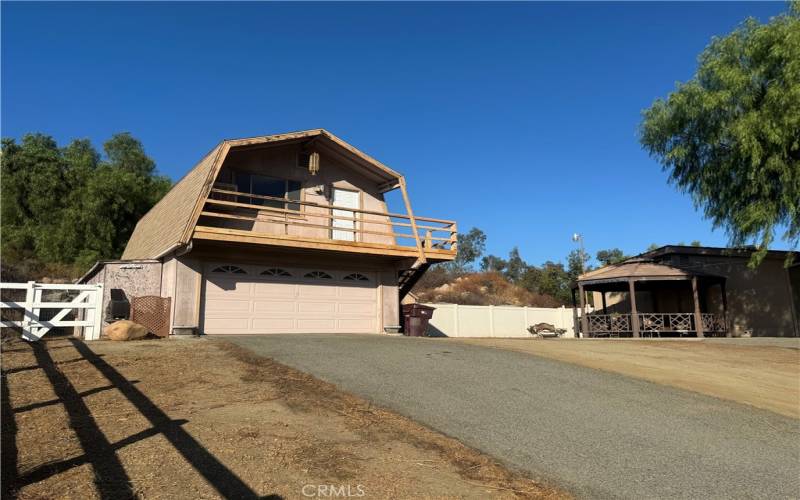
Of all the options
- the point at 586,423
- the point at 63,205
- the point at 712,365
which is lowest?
the point at 586,423

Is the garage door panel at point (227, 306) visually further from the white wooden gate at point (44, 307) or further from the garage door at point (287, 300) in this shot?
the white wooden gate at point (44, 307)

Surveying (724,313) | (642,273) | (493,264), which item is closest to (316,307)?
(642,273)

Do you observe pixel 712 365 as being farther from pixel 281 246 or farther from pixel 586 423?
pixel 281 246

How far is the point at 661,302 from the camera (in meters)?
25.9

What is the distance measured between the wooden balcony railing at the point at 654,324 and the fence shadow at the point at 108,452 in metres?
20.9

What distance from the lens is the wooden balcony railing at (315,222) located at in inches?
625

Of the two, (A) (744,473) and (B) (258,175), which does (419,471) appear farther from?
(B) (258,175)

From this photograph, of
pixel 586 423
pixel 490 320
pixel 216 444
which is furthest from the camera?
pixel 490 320

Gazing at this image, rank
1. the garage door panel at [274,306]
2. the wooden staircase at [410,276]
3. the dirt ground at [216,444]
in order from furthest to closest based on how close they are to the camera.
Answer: the wooden staircase at [410,276]
the garage door panel at [274,306]
the dirt ground at [216,444]

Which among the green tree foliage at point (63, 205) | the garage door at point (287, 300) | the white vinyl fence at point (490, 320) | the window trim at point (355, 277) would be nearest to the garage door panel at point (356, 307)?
the garage door at point (287, 300)

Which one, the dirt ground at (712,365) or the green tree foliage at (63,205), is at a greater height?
the green tree foliage at (63,205)

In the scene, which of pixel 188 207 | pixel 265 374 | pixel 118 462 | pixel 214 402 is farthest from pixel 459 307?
pixel 118 462

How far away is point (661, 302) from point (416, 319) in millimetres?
14480

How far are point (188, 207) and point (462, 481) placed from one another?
13.1m
